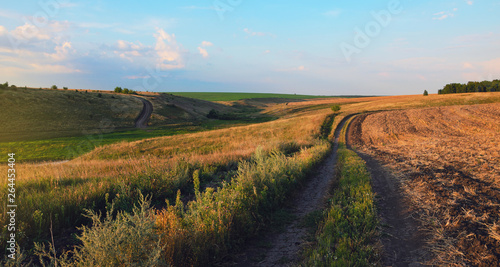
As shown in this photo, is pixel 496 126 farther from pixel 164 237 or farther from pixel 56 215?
pixel 56 215

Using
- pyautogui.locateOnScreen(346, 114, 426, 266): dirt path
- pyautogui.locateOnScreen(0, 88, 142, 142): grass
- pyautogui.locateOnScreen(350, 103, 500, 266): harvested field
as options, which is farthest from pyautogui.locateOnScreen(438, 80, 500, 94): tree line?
pyautogui.locateOnScreen(0, 88, 142, 142): grass

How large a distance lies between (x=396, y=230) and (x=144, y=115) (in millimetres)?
63841

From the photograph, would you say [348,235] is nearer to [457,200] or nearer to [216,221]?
[216,221]

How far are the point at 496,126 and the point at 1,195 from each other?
35.8 meters

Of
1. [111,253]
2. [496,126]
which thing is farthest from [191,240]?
[496,126]

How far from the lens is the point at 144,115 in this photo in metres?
61.8

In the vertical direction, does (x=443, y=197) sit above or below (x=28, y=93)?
below

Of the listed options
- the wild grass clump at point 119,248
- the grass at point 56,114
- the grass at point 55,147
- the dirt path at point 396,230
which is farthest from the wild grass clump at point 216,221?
the grass at point 56,114

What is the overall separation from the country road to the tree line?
88708 millimetres

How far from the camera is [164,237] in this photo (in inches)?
175

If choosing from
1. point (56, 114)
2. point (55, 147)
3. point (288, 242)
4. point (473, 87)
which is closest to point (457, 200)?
point (288, 242)

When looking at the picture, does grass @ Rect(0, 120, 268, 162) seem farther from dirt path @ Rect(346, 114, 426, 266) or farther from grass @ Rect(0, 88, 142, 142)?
dirt path @ Rect(346, 114, 426, 266)

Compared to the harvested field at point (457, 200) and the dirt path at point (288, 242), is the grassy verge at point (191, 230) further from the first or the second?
the harvested field at point (457, 200)

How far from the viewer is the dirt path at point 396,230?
4.57m
